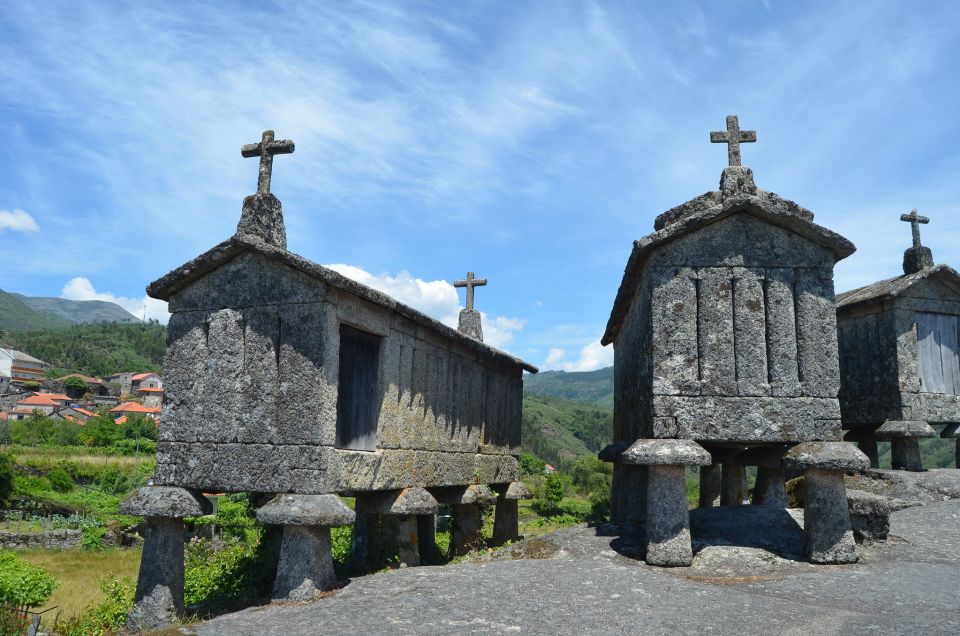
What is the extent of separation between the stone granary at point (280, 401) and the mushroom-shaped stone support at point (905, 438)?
751 centimetres

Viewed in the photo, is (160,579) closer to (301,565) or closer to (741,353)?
(301,565)

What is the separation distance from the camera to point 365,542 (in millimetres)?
10797

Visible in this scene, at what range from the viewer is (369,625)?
232 inches

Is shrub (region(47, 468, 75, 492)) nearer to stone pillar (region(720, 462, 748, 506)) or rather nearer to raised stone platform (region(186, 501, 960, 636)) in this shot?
raised stone platform (region(186, 501, 960, 636))

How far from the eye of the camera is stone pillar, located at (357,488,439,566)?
360 inches

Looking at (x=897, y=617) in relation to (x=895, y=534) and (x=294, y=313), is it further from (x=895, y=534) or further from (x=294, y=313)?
(x=294, y=313)

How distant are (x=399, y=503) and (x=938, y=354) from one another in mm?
9279

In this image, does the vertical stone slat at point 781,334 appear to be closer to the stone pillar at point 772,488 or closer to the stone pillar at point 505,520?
the stone pillar at point 772,488

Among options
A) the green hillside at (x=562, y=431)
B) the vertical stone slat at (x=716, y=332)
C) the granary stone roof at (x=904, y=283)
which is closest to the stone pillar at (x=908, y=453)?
the granary stone roof at (x=904, y=283)

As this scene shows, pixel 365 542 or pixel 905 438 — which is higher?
pixel 905 438

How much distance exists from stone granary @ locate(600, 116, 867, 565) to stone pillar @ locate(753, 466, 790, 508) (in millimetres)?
4068

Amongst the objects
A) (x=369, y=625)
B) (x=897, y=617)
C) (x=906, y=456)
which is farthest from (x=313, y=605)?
(x=906, y=456)

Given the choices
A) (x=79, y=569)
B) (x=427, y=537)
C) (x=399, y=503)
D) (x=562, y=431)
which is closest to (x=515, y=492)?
→ (x=427, y=537)

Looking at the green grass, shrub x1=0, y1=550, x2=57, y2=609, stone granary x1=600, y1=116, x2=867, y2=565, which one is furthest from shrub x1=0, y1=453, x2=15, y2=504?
stone granary x1=600, y1=116, x2=867, y2=565
